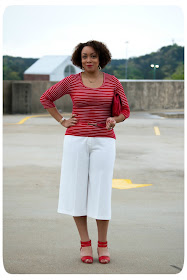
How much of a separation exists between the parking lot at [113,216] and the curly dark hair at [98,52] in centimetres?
167

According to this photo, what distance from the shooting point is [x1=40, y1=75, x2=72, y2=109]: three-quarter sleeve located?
17.1 ft

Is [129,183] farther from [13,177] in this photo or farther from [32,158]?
[32,158]

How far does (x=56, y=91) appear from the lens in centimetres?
531

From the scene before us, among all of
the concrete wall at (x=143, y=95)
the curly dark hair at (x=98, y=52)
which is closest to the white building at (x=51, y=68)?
the concrete wall at (x=143, y=95)

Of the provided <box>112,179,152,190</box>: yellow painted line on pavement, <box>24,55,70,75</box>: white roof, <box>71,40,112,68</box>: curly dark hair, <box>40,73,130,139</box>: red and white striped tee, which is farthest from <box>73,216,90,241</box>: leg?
<box>24,55,70,75</box>: white roof

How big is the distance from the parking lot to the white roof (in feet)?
315

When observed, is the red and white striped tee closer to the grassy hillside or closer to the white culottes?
the white culottes

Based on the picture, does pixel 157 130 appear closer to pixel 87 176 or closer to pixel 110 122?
pixel 87 176

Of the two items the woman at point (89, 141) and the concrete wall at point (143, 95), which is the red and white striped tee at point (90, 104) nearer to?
the woman at point (89, 141)

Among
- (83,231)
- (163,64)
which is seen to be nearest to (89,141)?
(83,231)

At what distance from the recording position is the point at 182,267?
5.25 m

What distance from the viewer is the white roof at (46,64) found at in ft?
359

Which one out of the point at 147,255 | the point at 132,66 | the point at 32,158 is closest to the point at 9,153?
the point at 32,158

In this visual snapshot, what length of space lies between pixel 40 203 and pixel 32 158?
418 cm
